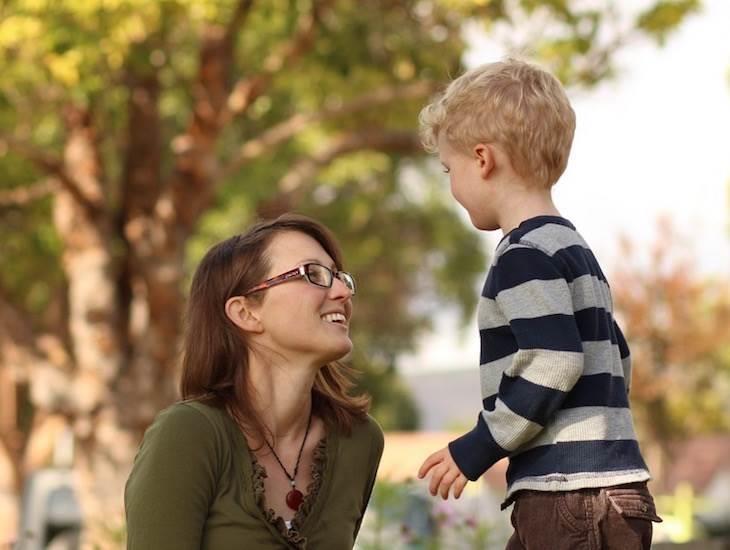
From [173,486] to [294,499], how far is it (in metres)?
0.36

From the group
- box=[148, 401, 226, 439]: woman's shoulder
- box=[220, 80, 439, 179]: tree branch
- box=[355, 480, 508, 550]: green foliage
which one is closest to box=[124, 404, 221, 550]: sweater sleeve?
box=[148, 401, 226, 439]: woman's shoulder

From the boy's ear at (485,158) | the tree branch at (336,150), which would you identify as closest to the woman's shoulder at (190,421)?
the boy's ear at (485,158)

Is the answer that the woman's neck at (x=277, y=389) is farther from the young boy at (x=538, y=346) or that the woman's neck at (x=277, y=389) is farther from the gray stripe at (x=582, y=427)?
the gray stripe at (x=582, y=427)

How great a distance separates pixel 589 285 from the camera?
3.43 m

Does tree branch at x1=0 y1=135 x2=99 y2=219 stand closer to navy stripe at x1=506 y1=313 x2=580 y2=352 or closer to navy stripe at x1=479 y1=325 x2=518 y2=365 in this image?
navy stripe at x1=479 y1=325 x2=518 y2=365

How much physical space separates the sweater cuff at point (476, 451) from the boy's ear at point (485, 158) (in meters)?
0.59

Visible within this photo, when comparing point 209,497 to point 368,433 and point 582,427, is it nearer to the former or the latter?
point 368,433

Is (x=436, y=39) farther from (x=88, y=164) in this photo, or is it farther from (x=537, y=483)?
(x=537, y=483)

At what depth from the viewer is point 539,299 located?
331 cm

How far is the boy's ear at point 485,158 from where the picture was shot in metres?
3.49

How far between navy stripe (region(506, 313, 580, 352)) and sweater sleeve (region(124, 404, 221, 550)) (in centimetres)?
78

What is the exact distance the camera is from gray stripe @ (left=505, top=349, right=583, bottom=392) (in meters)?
3.28

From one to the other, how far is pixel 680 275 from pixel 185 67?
23.9 metres

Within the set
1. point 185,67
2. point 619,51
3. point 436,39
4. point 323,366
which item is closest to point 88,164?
point 185,67
